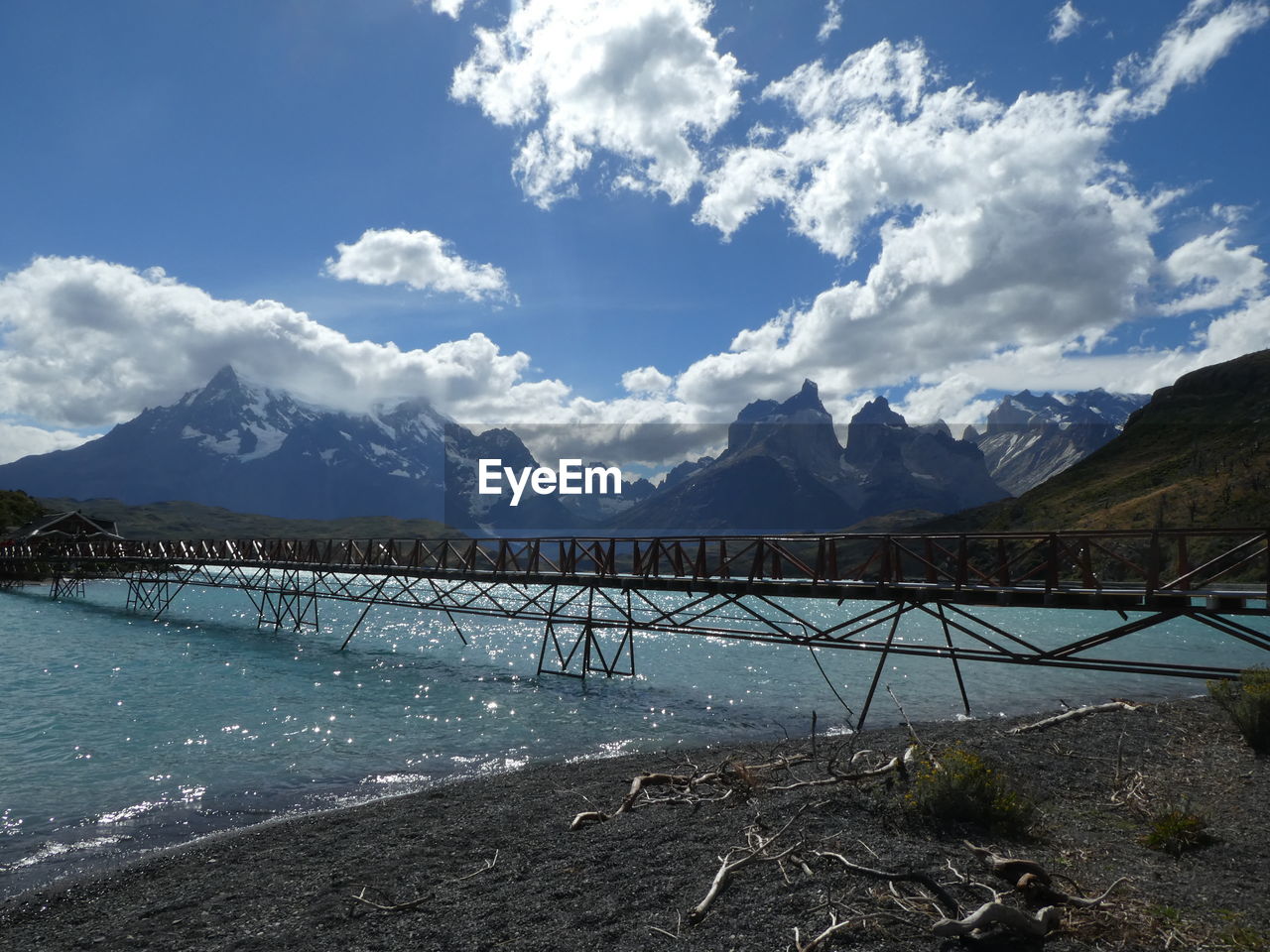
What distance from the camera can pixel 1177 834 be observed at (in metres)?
9.28

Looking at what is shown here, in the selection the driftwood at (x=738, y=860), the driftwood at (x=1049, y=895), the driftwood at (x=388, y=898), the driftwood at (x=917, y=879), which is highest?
the driftwood at (x=1049, y=895)

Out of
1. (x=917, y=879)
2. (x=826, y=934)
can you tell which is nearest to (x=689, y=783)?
(x=917, y=879)

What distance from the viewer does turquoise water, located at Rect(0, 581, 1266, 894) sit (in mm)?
Result: 15273

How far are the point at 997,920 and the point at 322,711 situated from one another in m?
22.8

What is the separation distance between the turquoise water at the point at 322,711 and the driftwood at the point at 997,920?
41.9 feet

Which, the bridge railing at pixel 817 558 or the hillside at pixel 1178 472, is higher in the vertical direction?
the hillside at pixel 1178 472

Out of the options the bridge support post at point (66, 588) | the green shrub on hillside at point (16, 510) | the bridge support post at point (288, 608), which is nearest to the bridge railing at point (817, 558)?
the bridge support post at point (288, 608)

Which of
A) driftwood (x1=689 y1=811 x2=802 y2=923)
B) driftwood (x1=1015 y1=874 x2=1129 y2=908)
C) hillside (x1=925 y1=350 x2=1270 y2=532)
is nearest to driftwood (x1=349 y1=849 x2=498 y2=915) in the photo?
driftwood (x1=689 y1=811 x2=802 y2=923)

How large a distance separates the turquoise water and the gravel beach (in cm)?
287

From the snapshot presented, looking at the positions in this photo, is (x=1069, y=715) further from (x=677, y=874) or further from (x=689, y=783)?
(x=677, y=874)

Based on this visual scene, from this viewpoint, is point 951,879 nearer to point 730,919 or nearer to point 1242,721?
point 730,919

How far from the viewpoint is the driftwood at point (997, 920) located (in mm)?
6414

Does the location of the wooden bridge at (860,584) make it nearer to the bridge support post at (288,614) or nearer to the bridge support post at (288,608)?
the bridge support post at (288,614)

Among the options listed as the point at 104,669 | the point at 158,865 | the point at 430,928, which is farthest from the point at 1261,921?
the point at 104,669
